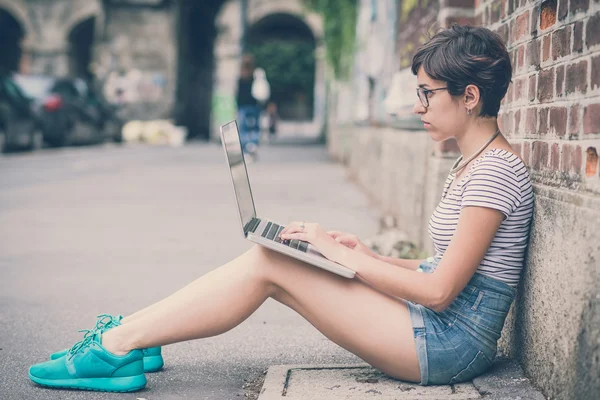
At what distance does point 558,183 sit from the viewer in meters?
2.56

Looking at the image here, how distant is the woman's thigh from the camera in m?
2.66

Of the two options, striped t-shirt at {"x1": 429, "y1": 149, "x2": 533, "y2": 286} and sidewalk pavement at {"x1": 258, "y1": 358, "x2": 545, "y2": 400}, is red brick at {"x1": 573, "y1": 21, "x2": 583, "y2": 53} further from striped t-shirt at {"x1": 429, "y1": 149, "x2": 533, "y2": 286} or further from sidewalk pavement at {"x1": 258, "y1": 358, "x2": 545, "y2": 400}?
sidewalk pavement at {"x1": 258, "y1": 358, "x2": 545, "y2": 400}

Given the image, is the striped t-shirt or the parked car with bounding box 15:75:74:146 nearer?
the striped t-shirt

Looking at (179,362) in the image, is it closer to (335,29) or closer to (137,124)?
(335,29)

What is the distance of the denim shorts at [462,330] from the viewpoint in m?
2.65

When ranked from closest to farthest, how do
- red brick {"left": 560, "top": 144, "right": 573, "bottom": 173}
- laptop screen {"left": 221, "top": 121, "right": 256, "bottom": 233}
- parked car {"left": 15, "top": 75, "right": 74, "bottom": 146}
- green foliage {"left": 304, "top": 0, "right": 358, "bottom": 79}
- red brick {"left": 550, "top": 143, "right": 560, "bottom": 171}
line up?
red brick {"left": 560, "top": 144, "right": 573, "bottom": 173} < red brick {"left": 550, "top": 143, "right": 560, "bottom": 171} < laptop screen {"left": 221, "top": 121, "right": 256, "bottom": 233} < green foliage {"left": 304, "top": 0, "right": 358, "bottom": 79} < parked car {"left": 15, "top": 75, "right": 74, "bottom": 146}

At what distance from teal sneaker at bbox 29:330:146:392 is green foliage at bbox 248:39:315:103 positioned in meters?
38.8

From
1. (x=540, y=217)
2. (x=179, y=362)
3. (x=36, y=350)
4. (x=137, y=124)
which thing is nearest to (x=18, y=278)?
(x=36, y=350)

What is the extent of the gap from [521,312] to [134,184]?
857 centimetres

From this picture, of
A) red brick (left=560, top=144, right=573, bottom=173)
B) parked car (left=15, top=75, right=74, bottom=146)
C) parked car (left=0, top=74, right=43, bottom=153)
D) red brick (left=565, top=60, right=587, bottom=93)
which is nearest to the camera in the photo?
red brick (left=565, top=60, right=587, bottom=93)

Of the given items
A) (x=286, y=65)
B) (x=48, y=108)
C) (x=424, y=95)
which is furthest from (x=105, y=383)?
(x=286, y=65)

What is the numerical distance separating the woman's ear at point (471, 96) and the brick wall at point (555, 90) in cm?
25

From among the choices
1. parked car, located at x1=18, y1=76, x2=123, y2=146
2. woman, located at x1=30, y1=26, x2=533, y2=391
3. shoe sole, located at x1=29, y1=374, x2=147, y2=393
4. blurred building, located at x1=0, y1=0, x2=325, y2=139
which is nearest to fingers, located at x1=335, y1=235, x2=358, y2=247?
woman, located at x1=30, y1=26, x2=533, y2=391

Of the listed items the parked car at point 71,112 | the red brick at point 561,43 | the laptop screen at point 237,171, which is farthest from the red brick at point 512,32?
the parked car at point 71,112
